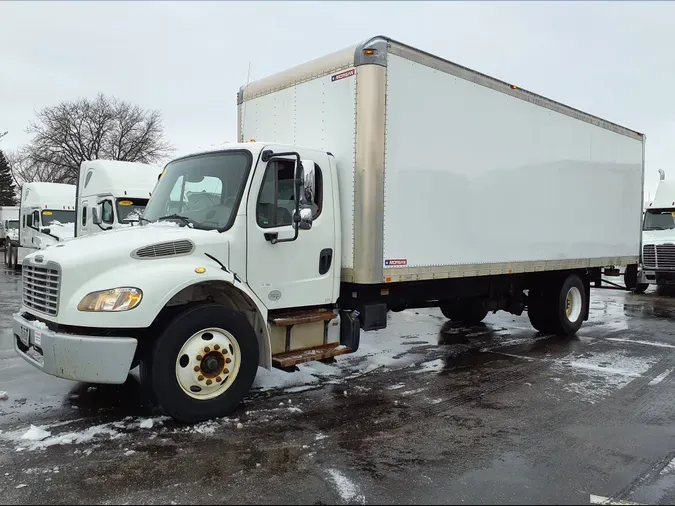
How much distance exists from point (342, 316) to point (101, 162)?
1102cm

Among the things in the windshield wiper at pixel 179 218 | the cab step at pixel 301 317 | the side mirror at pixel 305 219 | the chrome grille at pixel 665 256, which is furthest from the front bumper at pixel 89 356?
the chrome grille at pixel 665 256

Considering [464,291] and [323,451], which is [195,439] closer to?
[323,451]

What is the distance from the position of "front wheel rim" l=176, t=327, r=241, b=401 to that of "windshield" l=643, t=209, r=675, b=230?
16891 mm

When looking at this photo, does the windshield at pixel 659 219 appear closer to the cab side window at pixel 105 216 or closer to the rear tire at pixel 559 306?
the rear tire at pixel 559 306

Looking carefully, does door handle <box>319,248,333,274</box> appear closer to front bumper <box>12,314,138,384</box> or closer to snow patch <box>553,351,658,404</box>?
front bumper <box>12,314,138,384</box>

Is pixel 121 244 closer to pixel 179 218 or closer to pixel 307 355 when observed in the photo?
pixel 179 218

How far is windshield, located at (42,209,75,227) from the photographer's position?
63.8ft

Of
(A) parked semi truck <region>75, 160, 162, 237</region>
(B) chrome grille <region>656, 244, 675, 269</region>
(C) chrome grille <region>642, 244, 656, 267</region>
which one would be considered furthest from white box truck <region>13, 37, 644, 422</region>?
(C) chrome grille <region>642, 244, 656, 267</region>

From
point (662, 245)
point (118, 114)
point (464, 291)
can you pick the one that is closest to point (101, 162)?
point (464, 291)

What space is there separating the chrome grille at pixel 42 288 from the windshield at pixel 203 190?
1230 millimetres

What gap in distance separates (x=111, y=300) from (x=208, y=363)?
1008mm

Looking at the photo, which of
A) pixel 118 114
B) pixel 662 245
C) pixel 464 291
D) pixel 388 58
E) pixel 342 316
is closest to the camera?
pixel 388 58

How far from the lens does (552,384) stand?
6.62 metres

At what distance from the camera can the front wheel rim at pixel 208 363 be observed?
4.92m
